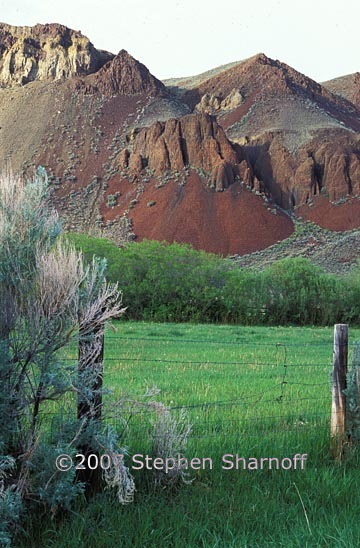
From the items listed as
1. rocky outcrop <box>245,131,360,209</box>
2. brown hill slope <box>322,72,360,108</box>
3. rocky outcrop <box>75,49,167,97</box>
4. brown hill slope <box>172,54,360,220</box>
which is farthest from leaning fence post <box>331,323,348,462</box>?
brown hill slope <box>322,72,360,108</box>

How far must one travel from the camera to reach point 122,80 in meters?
127

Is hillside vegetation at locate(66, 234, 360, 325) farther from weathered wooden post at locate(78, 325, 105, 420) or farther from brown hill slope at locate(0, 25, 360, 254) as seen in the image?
brown hill slope at locate(0, 25, 360, 254)

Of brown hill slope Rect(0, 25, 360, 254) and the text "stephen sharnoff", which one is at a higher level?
brown hill slope Rect(0, 25, 360, 254)

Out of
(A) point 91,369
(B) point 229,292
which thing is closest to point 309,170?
(B) point 229,292

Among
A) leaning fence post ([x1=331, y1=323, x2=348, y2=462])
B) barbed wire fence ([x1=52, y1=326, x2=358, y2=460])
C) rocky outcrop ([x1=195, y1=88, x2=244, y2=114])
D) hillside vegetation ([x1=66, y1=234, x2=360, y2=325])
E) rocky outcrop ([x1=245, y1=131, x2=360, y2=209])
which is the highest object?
rocky outcrop ([x1=195, y1=88, x2=244, y2=114])

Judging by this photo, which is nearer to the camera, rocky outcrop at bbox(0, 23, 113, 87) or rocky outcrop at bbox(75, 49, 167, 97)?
rocky outcrop at bbox(75, 49, 167, 97)

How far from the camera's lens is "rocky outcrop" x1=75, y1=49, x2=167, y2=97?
12288cm

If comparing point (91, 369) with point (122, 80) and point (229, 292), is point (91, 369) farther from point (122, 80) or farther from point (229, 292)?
point (122, 80)

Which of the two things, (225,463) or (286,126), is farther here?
(286,126)

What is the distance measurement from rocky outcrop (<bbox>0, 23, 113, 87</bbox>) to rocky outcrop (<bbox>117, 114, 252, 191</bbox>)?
130 feet

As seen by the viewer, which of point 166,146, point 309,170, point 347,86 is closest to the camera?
point 309,170

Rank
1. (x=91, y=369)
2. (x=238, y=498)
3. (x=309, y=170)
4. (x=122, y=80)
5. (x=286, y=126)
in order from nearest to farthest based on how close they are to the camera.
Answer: (x=91, y=369) → (x=238, y=498) → (x=309, y=170) → (x=286, y=126) → (x=122, y=80)

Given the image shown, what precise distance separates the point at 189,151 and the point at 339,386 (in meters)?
90.7

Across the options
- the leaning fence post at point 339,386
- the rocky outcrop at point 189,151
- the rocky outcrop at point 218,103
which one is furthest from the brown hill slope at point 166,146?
the leaning fence post at point 339,386
